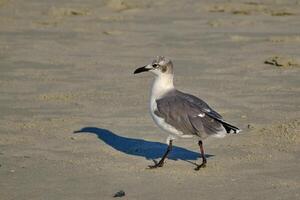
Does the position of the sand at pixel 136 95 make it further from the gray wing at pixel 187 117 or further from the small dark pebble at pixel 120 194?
the gray wing at pixel 187 117

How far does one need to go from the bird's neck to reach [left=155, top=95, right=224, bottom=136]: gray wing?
20 cm

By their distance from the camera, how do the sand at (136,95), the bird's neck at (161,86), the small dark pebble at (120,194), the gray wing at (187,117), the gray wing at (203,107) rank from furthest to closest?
the bird's neck at (161,86) < the gray wing at (203,107) < the gray wing at (187,117) < the sand at (136,95) < the small dark pebble at (120,194)

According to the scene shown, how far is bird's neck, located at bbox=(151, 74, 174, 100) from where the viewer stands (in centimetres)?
836

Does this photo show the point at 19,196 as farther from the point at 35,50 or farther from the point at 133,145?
the point at 35,50

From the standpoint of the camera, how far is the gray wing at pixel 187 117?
26.0 feet

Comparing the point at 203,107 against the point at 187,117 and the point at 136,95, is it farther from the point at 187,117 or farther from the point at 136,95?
the point at 136,95

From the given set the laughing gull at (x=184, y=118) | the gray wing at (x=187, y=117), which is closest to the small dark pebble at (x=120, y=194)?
the laughing gull at (x=184, y=118)

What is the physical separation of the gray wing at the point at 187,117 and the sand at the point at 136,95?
375 mm

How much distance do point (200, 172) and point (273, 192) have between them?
929mm

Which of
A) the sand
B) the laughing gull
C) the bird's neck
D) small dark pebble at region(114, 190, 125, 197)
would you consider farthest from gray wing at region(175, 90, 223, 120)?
small dark pebble at region(114, 190, 125, 197)

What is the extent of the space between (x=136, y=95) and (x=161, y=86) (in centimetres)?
263

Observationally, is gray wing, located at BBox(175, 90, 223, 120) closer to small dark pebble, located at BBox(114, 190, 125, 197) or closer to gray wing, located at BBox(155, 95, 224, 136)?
gray wing, located at BBox(155, 95, 224, 136)

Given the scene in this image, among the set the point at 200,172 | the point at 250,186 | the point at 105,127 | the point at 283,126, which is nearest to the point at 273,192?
the point at 250,186

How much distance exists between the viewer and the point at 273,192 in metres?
7.13
